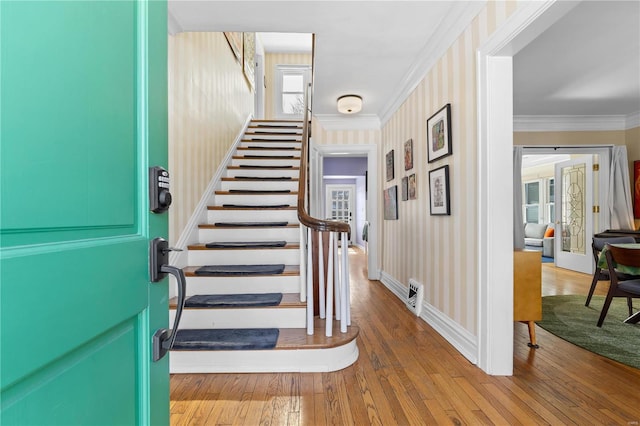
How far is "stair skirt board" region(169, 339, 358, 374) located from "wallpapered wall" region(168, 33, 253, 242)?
1.03 metres

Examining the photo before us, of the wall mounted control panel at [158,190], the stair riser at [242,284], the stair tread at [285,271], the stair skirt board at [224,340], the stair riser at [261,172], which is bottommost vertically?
the stair skirt board at [224,340]

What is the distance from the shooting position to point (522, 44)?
1.94 m

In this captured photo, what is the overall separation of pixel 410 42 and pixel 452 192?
Answer: 1402 millimetres

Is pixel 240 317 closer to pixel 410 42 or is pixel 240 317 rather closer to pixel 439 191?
pixel 439 191

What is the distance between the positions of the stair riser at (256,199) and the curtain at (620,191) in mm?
5324

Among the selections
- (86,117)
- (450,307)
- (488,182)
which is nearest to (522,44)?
(488,182)

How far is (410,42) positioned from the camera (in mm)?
2898

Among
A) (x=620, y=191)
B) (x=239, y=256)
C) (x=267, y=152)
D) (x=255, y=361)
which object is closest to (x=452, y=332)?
(x=255, y=361)

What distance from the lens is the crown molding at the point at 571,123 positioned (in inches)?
210

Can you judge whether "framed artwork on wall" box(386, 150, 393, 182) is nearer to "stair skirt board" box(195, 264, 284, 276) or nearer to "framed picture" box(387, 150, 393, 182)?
"framed picture" box(387, 150, 393, 182)

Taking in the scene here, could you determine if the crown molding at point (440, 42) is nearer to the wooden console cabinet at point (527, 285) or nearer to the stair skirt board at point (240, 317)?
the wooden console cabinet at point (527, 285)

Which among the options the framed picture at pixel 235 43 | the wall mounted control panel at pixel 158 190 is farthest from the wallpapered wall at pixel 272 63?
the wall mounted control panel at pixel 158 190

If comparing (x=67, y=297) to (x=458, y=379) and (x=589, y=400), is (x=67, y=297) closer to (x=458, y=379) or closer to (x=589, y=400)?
(x=458, y=379)

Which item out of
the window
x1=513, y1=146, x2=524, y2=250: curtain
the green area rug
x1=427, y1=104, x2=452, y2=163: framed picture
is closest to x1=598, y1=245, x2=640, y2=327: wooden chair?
the green area rug
